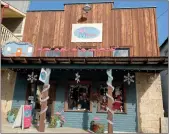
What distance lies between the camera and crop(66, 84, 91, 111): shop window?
12.4 metres

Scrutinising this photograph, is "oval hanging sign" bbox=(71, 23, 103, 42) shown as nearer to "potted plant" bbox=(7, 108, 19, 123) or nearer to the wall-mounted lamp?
the wall-mounted lamp

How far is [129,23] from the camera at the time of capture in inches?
545

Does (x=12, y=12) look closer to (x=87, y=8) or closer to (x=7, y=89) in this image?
(x=87, y=8)

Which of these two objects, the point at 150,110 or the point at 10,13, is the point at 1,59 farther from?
the point at 150,110

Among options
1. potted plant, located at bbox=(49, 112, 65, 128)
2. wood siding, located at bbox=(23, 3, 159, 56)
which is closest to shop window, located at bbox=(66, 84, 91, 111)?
potted plant, located at bbox=(49, 112, 65, 128)

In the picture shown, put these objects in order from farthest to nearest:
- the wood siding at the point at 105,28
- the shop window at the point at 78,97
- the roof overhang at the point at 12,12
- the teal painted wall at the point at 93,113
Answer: the roof overhang at the point at 12,12 < the wood siding at the point at 105,28 < the shop window at the point at 78,97 < the teal painted wall at the point at 93,113

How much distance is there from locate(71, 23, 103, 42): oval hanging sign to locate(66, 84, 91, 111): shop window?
3.30 meters

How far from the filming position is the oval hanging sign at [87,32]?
13.9m

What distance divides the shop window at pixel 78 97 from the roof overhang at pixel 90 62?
2434 mm

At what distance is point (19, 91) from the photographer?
13172 mm

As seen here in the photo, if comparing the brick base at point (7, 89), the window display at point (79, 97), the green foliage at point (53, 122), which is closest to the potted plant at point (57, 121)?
the green foliage at point (53, 122)

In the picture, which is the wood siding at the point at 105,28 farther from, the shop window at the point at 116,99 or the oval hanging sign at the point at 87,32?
the shop window at the point at 116,99

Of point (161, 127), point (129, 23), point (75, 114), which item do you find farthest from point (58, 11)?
point (161, 127)

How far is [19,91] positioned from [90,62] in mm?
5597
